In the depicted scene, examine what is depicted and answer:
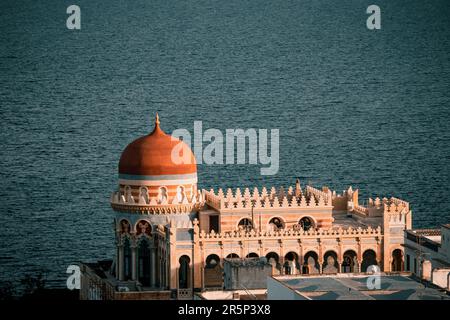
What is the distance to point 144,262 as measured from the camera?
14975 cm

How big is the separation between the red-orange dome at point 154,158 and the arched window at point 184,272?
678 centimetres

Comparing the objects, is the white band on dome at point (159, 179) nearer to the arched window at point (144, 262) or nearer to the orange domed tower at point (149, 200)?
the orange domed tower at point (149, 200)

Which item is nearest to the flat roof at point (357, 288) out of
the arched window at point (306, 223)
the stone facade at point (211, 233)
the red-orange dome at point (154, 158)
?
the stone facade at point (211, 233)

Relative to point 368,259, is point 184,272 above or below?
below

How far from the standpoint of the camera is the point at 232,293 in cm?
13688

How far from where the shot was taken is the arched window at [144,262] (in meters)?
149

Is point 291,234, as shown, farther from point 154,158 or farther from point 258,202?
point 154,158

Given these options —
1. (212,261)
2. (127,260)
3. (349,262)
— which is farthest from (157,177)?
(349,262)

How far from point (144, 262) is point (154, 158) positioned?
727 centimetres

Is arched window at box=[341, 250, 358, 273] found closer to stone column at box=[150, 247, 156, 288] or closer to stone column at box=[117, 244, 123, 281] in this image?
stone column at box=[150, 247, 156, 288]

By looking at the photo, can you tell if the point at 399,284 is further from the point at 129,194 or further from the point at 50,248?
the point at 50,248
